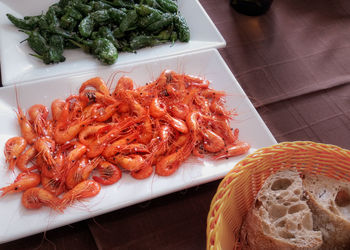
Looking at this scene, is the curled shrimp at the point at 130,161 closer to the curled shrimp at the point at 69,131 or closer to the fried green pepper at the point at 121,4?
the curled shrimp at the point at 69,131

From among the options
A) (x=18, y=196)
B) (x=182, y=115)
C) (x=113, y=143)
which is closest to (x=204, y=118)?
(x=182, y=115)

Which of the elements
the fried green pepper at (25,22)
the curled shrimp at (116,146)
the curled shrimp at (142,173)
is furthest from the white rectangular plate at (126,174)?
the fried green pepper at (25,22)

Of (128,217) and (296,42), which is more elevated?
(296,42)

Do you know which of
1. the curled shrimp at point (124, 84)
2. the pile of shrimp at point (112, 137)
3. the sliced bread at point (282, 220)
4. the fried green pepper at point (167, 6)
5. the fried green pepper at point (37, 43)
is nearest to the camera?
the sliced bread at point (282, 220)

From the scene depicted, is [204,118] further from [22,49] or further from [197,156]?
[22,49]

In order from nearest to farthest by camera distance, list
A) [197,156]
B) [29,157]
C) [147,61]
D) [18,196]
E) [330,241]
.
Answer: [330,241] < [18,196] < [29,157] < [197,156] < [147,61]

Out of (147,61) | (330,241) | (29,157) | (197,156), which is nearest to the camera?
(330,241)
